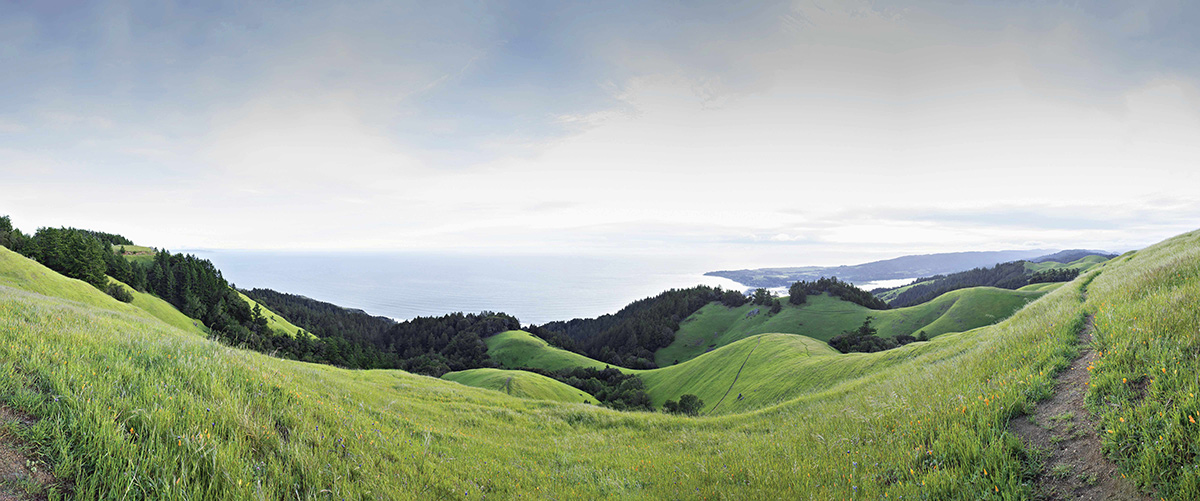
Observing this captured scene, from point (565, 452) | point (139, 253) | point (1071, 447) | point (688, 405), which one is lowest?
point (688, 405)

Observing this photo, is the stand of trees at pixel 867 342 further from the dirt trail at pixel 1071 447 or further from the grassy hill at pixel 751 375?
the dirt trail at pixel 1071 447

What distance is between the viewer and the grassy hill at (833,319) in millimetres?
89438

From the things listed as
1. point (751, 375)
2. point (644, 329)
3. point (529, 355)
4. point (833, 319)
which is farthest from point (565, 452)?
point (644, 329)

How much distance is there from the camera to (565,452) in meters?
8.98

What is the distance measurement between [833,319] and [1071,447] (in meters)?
132

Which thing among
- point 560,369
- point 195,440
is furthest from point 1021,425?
point 560,369

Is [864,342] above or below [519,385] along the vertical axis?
below

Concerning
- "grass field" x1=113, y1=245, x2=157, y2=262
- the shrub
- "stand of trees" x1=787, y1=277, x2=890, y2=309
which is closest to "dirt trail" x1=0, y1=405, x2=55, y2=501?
the shrub

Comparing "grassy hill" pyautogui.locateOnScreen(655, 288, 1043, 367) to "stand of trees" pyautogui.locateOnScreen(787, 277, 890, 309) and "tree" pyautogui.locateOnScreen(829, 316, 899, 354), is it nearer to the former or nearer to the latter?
"stand of trees" pyautogui.locateOnScreen(787, 277, 890, 309)

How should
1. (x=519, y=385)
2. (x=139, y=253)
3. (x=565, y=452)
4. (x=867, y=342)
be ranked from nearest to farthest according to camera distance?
(x=565, y=452) < (x=519, y=385) < (x=867, y=342) < (x=139, y=253)

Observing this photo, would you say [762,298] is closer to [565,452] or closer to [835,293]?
[835,293]

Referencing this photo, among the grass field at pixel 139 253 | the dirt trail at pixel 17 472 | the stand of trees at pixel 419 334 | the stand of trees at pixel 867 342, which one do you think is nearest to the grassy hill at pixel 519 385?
the dirt trail at pixel 17 472

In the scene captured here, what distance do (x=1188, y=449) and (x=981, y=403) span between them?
2.23 m

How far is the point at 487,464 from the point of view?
6875 mm
